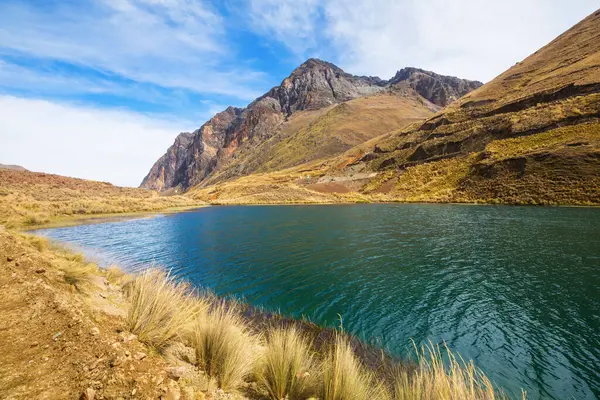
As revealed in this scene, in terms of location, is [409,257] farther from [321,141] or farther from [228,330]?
[321,141]

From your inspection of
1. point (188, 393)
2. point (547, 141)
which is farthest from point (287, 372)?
point (547, 141)

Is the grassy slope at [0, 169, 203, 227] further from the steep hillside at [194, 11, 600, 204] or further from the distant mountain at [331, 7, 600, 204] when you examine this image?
the distant mountain at [331, 7, 600, 204]

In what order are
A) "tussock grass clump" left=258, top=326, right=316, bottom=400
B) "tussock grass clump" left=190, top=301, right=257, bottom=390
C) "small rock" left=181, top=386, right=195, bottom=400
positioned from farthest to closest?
"tussock grass clump" left=190, top=301, right=257, bottom=390 < "tussock grass clump" left=258, top=326, right=316, bottom=400 < "small rock" left=181, top=386, right=195, bottom=400

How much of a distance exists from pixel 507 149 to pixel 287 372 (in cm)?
6328

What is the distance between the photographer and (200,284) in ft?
43.0

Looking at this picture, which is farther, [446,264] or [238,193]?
[238,193]

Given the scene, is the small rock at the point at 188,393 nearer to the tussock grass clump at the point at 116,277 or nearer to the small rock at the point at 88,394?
the small rock at the point at 88,394

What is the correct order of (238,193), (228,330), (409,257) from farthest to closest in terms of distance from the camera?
(238,193) < (409,257) < (228,330)

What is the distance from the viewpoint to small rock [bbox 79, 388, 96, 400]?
9.29 ft

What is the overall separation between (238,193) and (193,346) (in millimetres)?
97133

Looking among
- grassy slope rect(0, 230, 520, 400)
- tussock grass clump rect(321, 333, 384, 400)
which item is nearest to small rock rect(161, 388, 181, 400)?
grassy slope rect(0, 230, 520, 400)

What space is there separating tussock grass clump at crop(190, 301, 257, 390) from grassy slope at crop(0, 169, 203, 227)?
35570 millimetres

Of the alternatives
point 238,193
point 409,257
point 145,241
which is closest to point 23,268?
point 409,257

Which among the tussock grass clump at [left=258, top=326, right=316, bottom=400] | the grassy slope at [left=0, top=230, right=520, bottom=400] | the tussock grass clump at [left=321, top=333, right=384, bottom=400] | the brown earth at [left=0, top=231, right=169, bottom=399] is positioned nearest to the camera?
the brown earth at [left=0, top=231, right=169, bottom=399]
